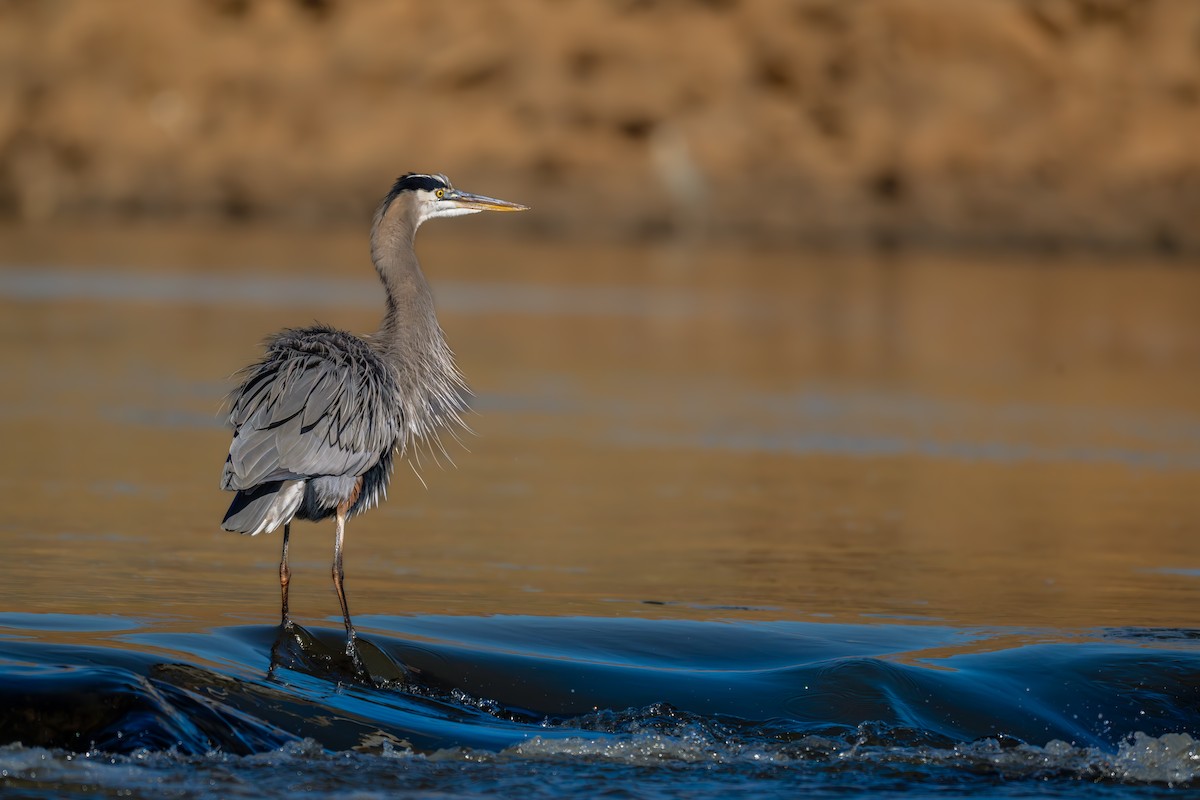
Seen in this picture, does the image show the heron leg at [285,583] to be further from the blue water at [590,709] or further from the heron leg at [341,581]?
the heron leg at [341,581]

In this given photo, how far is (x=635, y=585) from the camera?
800 cm

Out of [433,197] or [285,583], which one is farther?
[433,197]

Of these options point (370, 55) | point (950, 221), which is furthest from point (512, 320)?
point (370, 55)

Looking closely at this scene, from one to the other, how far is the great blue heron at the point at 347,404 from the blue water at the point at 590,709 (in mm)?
460

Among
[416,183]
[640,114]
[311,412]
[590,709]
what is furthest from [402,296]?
[640,114]

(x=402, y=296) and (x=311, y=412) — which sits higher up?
(x=402, y=296)

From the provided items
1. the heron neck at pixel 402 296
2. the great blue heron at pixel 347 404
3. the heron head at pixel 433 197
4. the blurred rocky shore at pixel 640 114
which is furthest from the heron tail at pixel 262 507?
the blurred rocky shore at pixel 640 114

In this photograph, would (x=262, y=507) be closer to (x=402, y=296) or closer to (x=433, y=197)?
(x=402, y=296)

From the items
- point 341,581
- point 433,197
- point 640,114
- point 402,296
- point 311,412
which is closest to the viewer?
point 311,412

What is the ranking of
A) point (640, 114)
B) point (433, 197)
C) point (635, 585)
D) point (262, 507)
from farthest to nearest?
point (640, 114), point (433, 197), point (635, 585), point (262, 507)

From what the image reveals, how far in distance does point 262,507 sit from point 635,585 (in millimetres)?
1840

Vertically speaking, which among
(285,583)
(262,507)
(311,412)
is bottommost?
(285,583)

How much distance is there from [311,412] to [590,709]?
4.86ft

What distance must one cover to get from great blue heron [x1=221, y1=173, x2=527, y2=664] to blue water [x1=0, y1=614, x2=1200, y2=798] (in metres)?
0.46
